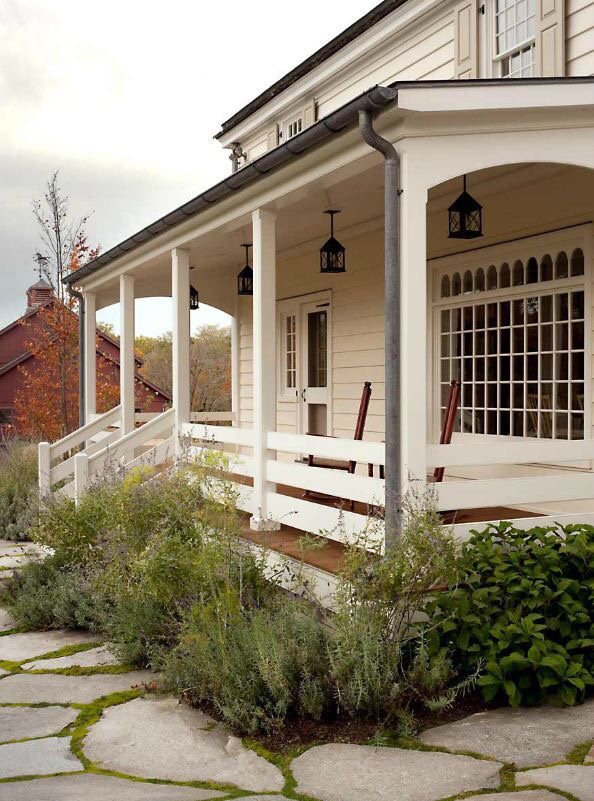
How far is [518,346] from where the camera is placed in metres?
7.19

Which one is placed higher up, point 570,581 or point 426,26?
point 426,26

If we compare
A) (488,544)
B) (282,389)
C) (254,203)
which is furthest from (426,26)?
(488,544)

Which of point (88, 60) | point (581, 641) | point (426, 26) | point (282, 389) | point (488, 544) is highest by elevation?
point (88, 60)

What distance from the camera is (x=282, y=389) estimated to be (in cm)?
1145

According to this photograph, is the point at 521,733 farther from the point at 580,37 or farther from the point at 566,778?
the point at 580,37

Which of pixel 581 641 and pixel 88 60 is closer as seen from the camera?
pixel 581 641

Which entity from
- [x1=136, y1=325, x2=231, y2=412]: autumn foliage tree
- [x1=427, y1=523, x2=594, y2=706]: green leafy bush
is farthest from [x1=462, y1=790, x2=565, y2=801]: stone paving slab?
[x1=136, y1=325, x2=231, y2=412]: autumn foliage tree

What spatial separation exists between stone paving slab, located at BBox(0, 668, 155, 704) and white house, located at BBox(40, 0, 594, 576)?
1.61m

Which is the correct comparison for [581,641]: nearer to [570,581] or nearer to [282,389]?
[570,581]

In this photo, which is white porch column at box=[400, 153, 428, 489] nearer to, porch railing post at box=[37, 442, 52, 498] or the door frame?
the door frame

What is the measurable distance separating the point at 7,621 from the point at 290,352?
5622 millimetres

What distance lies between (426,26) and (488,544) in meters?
5.87

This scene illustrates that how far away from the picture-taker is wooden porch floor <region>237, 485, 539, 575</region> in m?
5.88

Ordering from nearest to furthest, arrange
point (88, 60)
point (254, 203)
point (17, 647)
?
point (17, 647) < point (254, 203) < point (88, 60)
